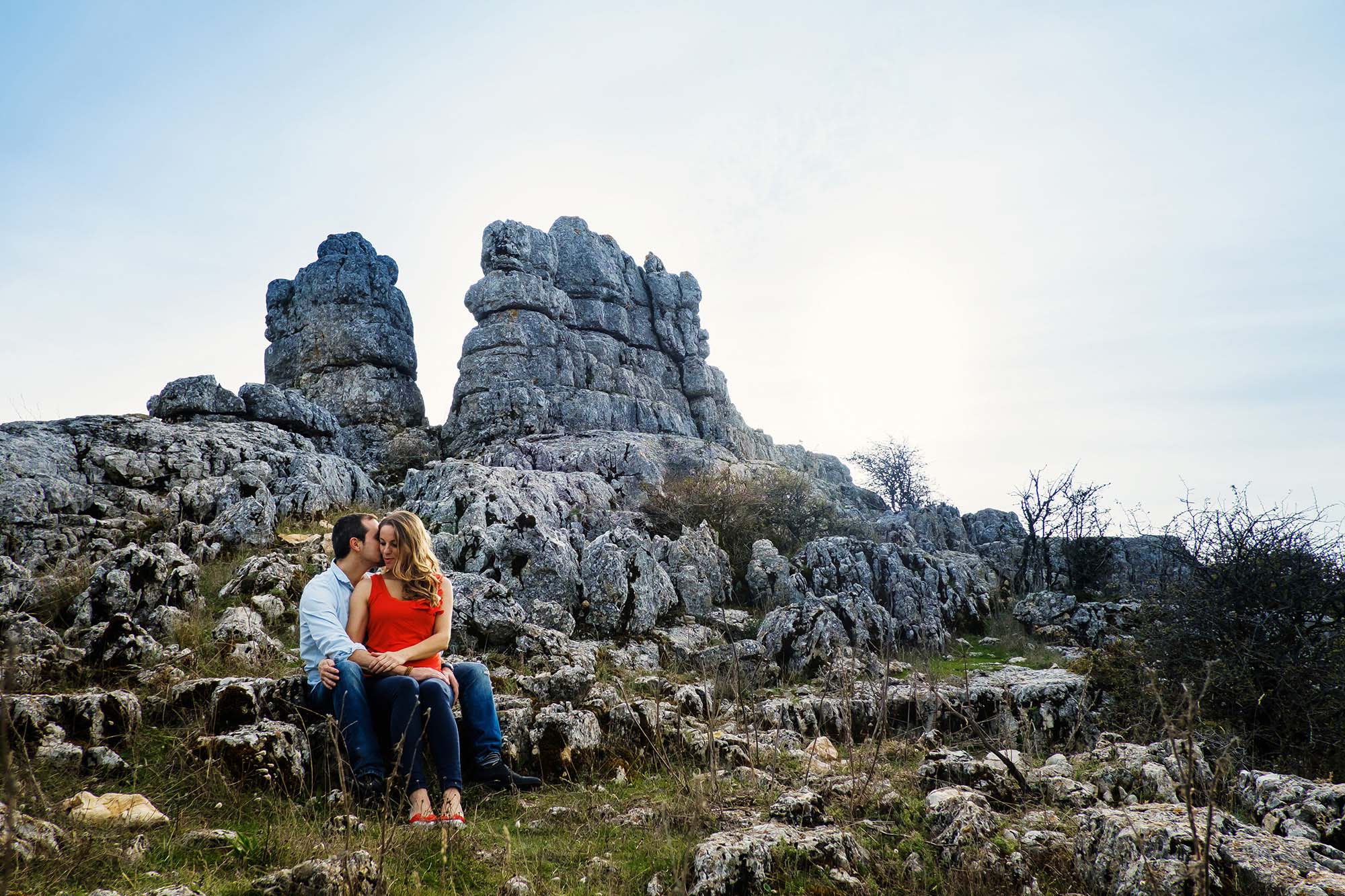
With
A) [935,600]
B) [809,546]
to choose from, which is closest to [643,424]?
[809,546]

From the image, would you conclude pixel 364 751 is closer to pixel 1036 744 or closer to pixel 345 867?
pixel 345 867

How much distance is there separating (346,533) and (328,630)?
91 centimetres

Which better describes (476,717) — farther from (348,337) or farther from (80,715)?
(348,337)

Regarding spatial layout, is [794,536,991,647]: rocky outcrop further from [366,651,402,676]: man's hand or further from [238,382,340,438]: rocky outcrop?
[238,382,340,438]: rocky outcrop

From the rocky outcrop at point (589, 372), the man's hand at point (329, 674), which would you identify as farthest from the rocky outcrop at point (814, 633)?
the rocky outcrop at point (589, 372)

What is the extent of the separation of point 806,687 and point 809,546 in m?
8.08

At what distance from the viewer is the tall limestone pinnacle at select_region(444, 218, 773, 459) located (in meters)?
32.5

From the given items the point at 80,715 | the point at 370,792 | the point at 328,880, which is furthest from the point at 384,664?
the point at 80,715

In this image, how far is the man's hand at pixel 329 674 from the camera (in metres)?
5.17

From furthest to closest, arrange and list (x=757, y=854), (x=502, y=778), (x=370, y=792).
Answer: (x=502, y=778), (x=370, y=792), (x=757, y=854)

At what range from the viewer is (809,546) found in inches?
709

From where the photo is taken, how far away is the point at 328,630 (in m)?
5.41

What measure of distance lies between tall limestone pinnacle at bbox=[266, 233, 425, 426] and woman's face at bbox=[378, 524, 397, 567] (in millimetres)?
27787

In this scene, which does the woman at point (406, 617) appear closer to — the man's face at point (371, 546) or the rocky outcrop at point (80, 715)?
the man's face at point (371, 546)
